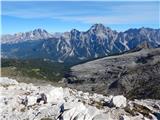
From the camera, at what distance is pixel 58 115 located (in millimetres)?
67812

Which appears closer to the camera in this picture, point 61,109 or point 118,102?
point 61,109

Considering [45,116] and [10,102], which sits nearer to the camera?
[45,116]

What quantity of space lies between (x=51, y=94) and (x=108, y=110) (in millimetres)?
12039

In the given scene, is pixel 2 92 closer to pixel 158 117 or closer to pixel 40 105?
pixel 40 105

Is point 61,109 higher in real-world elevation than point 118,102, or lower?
lower

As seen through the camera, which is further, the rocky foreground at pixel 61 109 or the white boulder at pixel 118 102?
the white boulder at pixel 118 102

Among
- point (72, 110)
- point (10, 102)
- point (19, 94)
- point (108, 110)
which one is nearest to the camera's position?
point (72, 110)

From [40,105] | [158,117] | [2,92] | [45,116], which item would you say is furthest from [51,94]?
[158,117]

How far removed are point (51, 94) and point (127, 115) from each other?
1558 cm

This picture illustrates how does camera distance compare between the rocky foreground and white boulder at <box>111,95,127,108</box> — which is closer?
the rocky foreground

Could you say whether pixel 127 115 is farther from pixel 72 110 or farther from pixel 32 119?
pixel 32 119

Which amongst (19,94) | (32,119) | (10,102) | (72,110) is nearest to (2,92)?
(19,94)

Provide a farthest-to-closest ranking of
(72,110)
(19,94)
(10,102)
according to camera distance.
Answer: (19,94) < (10,102) < (72,110)

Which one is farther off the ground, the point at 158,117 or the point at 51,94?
the point at 51,94
